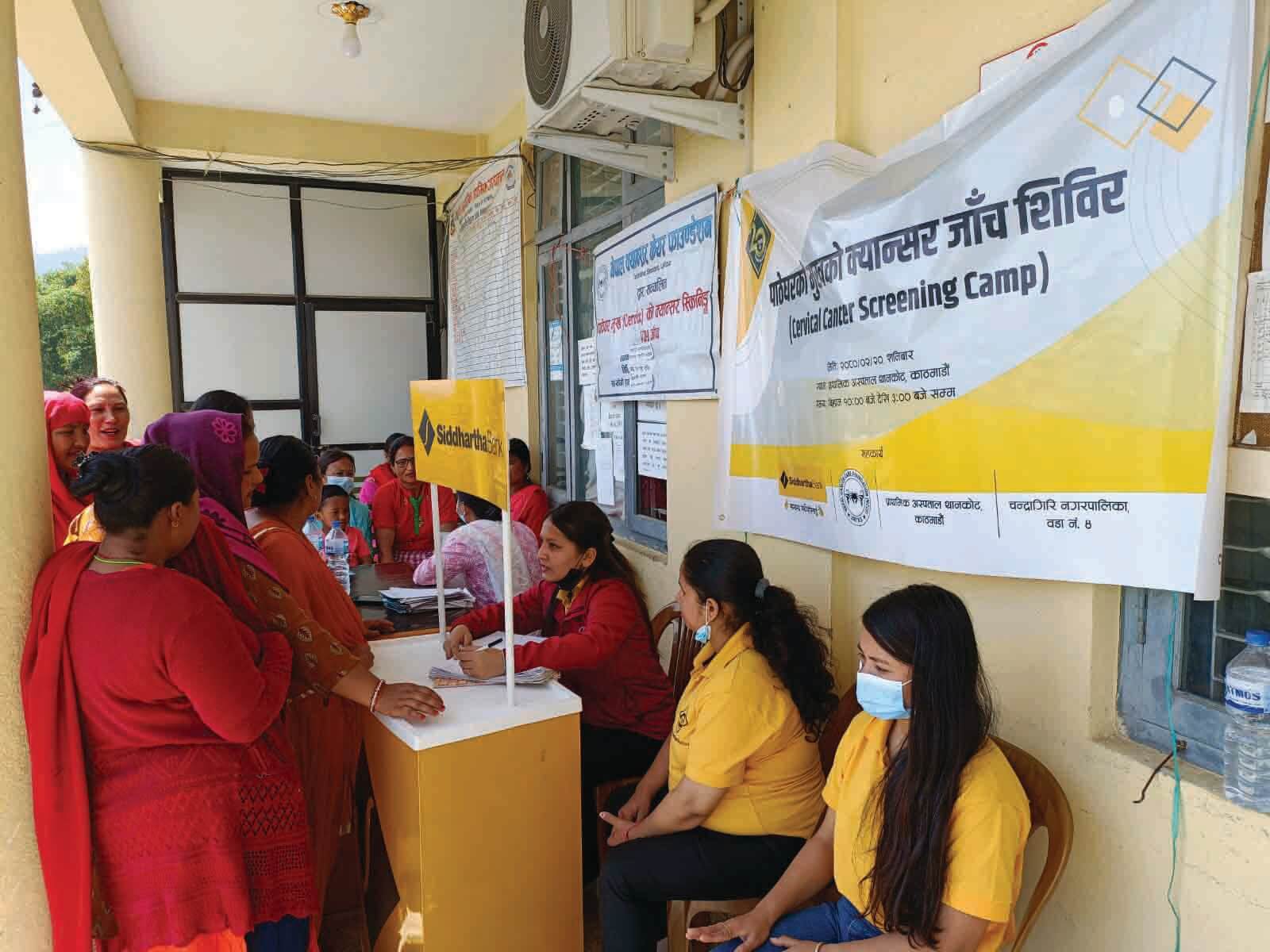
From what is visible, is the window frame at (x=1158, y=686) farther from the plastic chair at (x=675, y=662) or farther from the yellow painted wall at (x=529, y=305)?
the yellow painted wall at (x=529, y=305)

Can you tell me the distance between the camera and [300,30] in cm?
388

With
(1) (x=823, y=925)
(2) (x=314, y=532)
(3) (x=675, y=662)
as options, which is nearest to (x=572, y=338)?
(2) (x=314, y=532)

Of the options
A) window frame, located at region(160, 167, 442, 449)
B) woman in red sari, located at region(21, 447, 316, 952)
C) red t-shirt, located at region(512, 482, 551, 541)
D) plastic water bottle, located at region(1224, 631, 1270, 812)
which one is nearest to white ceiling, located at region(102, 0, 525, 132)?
window frame, located at region(160, 167, 442, 449)

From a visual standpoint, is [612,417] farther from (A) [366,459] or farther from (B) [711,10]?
(A) [366,459]

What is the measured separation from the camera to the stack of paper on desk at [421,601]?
108 inches

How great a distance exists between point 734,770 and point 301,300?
5.39 meters

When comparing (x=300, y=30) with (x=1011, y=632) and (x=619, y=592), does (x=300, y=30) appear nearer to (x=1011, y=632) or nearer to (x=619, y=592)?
(x=619, y=592)

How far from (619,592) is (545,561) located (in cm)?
25

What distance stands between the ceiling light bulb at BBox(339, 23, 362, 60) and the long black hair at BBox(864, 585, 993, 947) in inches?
144

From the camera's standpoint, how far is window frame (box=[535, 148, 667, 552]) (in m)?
3.24

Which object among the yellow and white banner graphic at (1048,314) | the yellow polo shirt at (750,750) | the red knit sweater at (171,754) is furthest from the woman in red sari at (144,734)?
the yellow and white banner graphic at (1048,314)

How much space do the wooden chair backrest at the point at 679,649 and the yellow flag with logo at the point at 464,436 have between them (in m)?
0.93

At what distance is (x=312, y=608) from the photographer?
6.47 feet

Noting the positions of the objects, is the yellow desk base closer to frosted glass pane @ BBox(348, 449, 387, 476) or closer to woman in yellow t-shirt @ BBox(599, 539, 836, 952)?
woman in yellow t-shirt @ BBox(599, 539, 836, 952)
